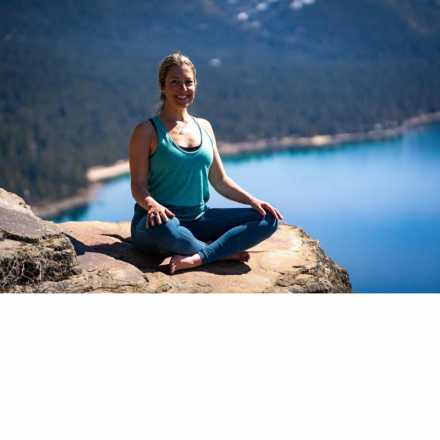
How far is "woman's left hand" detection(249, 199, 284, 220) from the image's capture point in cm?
185

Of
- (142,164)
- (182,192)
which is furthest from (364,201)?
(142,164)

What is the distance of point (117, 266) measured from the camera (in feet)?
5.79

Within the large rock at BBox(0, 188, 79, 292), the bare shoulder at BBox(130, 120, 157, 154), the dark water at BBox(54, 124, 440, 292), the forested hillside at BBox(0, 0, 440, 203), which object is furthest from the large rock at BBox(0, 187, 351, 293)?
the forested hillside at BBox(0, 0, 440, 203)

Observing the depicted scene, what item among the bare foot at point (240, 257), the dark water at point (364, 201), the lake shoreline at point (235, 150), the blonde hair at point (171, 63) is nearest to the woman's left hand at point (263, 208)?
the bare foot at point (240, 257)

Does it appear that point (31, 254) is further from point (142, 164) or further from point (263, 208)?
point (263, 208)

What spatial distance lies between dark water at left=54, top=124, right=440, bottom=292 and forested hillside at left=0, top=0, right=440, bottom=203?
0.38m

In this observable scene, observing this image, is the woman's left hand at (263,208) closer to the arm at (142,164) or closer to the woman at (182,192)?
the woman at (182,192)

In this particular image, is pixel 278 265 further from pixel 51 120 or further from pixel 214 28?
pixel 51 120

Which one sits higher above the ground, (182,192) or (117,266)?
(182,192)

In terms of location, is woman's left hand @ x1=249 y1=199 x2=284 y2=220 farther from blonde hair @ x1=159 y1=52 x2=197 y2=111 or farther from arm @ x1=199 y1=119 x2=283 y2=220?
blonde hair @ x1=159 y1=52 x2=197 y2=111

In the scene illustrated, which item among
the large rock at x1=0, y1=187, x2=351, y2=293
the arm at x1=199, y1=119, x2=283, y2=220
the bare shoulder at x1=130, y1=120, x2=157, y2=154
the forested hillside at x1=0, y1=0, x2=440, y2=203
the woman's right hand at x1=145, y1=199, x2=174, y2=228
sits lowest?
the large rock at x1=0, y1=187, x2=351, y2=293

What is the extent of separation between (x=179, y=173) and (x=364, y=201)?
3.77 meters
